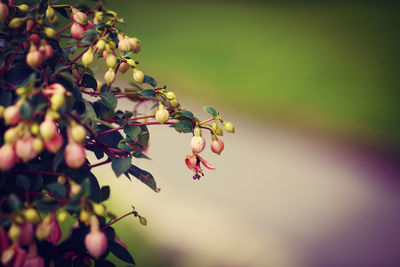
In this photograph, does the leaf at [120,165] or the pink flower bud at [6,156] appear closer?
the pink flower bud at [6,156]

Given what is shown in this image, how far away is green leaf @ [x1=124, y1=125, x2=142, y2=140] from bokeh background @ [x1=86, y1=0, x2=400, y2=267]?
881 millimetres

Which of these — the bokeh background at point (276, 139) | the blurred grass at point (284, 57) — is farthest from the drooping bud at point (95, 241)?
the blurred grass at point (284, 57)

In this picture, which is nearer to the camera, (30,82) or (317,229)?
(30,82)

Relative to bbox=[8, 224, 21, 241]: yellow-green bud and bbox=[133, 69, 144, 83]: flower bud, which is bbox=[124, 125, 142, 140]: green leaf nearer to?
bbox=[133, 69, 144, 83]: flower bud

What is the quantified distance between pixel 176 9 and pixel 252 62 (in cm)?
157

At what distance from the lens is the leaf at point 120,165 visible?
63 cm

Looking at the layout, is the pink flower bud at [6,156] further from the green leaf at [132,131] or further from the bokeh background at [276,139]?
the bokeh background at [276,139]

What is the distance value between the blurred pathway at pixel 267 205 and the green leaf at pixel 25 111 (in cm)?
111

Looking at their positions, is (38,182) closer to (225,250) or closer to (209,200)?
(225,250)

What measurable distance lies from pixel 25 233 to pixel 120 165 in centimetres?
19

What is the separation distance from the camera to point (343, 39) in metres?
3.72

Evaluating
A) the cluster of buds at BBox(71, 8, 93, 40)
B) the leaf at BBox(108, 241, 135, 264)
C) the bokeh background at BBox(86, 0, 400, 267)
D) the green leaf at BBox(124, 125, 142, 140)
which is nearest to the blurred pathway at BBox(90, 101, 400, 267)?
the bokeh background at BBox(86, 0, 400, 267)

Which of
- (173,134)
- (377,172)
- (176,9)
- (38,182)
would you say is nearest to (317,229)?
(377,172)

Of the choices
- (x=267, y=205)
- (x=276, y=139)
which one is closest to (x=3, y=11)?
(x=267, y=205)
